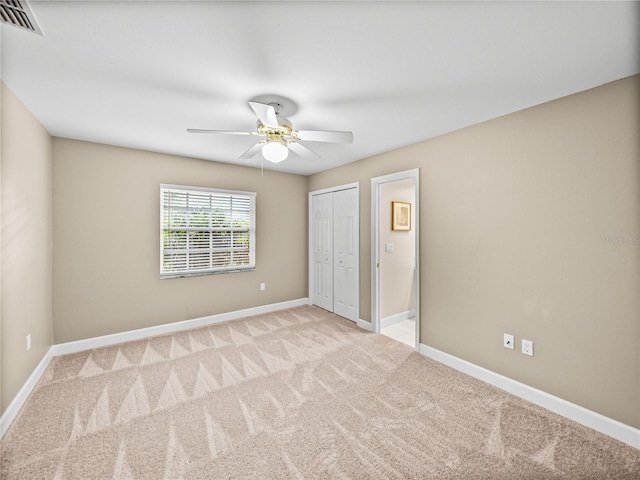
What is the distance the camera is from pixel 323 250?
16.2 feet

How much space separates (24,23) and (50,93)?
0.95 metres

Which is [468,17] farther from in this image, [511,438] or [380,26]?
[511,438]

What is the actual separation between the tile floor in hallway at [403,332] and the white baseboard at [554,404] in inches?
24.8

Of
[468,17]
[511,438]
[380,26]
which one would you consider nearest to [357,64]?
[380,26]

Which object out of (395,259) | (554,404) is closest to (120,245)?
(395,259)

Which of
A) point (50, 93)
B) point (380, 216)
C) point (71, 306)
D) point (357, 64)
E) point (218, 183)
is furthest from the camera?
point (218, 183)

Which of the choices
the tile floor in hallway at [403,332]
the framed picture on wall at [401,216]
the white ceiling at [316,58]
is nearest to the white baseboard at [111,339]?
the tile floor in hallway at [403,332]

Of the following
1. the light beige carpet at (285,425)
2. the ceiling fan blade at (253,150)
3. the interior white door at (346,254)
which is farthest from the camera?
the interior white door at (346,254)

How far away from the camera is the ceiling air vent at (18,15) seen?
1292 millimetres

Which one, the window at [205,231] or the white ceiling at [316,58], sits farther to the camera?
the window at [205,231]

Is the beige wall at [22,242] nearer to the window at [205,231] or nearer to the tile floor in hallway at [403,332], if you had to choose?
the window at [205,231]

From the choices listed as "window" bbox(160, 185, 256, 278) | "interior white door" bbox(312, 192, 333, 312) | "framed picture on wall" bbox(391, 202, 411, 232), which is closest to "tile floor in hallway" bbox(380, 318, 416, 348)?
"interior white door" bbox(312, 192, 333, 312)

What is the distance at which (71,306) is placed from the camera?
324 centimetres

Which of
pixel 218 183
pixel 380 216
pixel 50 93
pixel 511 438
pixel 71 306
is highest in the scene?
pixel 50 93
